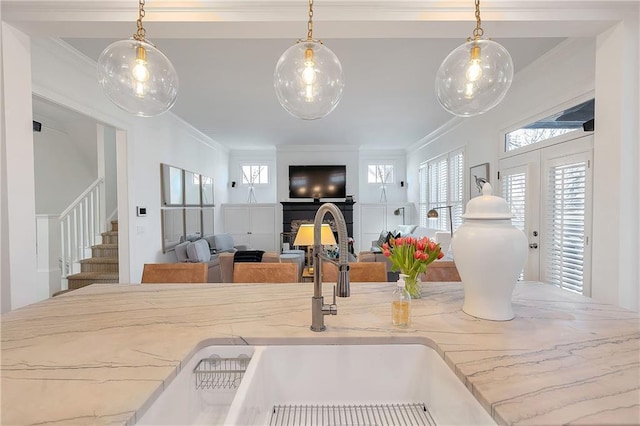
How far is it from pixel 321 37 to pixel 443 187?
430 centimetres

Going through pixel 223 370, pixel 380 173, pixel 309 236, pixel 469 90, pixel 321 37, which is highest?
pixel 321 37

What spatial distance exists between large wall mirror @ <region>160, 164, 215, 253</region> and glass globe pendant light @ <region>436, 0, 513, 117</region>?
A: 3998 mm

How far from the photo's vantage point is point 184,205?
4992mm

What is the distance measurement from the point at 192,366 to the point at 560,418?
3.24 ft

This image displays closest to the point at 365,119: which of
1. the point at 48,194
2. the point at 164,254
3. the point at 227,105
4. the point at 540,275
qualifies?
the point at 227,105

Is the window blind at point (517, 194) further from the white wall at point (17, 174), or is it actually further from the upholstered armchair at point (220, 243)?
the upholstered armchair at point (220, 243)

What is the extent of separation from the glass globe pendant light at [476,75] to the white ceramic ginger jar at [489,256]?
1.63ft

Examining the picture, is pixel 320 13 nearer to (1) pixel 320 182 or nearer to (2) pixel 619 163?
(2) pixel 619 163

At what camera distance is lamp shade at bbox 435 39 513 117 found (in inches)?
51.2

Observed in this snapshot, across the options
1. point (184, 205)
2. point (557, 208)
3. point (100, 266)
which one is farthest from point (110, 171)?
point (557, 208)

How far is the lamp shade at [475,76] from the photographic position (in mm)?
1300

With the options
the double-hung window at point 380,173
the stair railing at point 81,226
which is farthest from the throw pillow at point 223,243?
the double-hung window at point 380,173

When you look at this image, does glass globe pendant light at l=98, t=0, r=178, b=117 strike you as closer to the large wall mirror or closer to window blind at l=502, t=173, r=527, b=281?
the large wall mirror

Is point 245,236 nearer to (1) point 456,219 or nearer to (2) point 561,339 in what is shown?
(1) point 456,219
